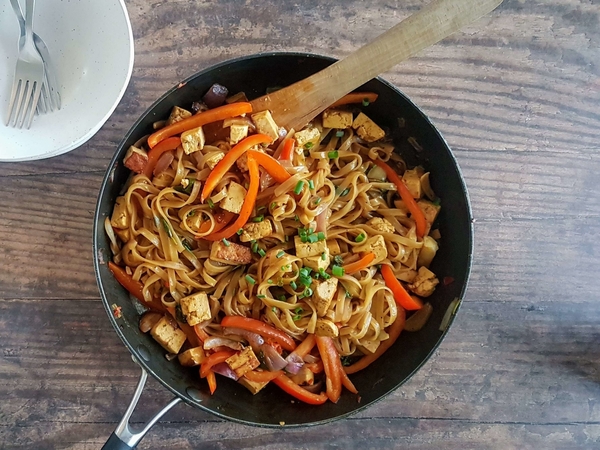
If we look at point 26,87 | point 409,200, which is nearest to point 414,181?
point 409,200

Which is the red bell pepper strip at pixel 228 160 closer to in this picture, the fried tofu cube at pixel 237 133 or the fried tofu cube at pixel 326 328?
the fried tofu cube at pixel 237 133

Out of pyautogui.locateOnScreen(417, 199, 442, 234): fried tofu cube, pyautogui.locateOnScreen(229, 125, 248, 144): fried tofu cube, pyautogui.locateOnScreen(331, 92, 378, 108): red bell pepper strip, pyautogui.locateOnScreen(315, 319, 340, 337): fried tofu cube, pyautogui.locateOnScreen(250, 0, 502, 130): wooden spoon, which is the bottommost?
pyautogui.locateOnScreen(315, 319, 340, 337): fried tofu cube

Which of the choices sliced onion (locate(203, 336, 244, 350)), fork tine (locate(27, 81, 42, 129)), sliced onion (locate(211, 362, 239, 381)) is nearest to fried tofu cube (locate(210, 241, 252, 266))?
sliced onion (locate(203, 336, 244, 350))

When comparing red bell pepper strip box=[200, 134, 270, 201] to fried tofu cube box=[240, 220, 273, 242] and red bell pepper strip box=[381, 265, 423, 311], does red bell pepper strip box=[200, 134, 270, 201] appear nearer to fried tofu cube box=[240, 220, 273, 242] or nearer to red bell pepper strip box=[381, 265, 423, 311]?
fried tofu cube box=[240, 220, 273, 242]

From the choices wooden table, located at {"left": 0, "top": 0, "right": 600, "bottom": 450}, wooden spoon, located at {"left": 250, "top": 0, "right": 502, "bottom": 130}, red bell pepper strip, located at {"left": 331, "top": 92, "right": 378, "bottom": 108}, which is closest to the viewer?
wooden spoon, located at {"left": 250, "top": 0, "right": 502, "bottom": 130}

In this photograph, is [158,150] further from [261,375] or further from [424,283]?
[424,283]

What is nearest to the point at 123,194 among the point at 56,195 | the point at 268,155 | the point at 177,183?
the point at 177,183

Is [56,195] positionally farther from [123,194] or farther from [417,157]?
[417,157]
